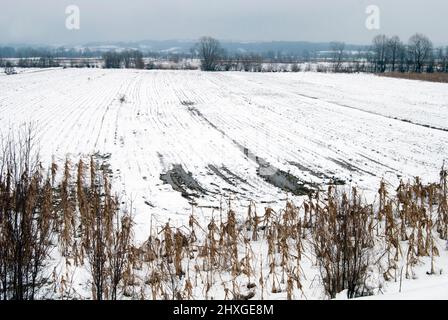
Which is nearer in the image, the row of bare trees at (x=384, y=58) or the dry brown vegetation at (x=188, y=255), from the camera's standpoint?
the dry brown vegetation at (x=188, y=255)

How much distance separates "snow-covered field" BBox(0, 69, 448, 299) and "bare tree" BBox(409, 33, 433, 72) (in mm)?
79536

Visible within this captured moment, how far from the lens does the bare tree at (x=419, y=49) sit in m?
108

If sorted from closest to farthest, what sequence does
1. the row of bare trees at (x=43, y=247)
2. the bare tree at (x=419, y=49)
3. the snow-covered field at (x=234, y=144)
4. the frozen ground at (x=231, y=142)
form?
the row of bare trees at (x=43, y=247), the snow-covered field at (x=234, y=144), the frozen ground at (x=231, y=142), the bare tree at (x=419, y=49)

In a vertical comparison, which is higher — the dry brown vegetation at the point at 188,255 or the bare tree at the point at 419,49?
the bare tree at the point at 419,49

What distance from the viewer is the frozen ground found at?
14.1 metres

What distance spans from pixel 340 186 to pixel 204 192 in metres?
4.40

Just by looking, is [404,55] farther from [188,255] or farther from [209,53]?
[188,255]

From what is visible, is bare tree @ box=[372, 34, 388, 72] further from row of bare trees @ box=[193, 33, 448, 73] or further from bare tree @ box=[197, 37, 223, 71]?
bare tree @ box=[197, 37, 223, 71]

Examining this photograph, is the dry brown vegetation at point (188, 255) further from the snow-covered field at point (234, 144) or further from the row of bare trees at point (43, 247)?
the snow-covered field at point (234, 144)

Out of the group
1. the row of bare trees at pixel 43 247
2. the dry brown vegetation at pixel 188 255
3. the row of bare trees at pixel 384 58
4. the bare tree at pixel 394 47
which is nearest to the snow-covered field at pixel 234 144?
the dry brown vegetation at pixel 188 255

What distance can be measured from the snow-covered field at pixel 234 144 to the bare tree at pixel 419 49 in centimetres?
7954

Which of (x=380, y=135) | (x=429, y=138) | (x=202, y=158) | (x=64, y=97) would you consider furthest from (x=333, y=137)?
(x=64, y=97)

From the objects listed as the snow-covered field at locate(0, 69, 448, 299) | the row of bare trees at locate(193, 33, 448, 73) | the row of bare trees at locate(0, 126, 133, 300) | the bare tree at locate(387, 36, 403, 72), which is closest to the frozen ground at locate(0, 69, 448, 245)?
the snow-covered field at locate(0, 69, 448, 299)

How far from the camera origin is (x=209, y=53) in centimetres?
12212
